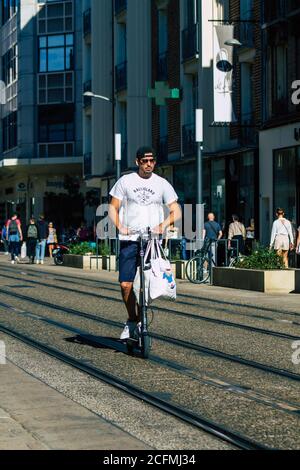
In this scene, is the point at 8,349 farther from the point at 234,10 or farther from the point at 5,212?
the point at 5,212

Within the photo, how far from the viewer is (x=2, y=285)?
23.7 metres

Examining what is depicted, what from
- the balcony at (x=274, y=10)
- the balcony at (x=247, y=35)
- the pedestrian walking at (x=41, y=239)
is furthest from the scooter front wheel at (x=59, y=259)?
the balcony at (x=274, y=10)

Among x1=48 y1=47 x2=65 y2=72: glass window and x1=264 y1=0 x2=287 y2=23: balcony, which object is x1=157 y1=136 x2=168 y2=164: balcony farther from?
x1=48 y1=47 x2=65 y2=72: glass window

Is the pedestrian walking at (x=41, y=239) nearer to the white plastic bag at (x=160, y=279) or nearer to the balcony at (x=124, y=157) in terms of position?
the balcony at (x=124, y=157)

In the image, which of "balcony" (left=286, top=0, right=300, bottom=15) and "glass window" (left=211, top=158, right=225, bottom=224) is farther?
"glass window" (left=211, top=158, right=225, bottom=224)

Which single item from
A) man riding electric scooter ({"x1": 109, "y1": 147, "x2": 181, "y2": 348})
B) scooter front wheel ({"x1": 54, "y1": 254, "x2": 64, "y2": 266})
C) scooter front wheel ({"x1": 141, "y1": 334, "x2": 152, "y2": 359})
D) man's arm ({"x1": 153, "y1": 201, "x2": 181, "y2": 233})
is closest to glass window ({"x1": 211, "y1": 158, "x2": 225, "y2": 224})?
scooter front wheel ({"x1": 54, "y1": 254, "x2": 64, "y2": 266})

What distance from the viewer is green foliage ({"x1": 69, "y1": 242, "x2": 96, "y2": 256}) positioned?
36688 mm

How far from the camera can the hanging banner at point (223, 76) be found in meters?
34.9

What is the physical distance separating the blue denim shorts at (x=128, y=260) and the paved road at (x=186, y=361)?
77cm

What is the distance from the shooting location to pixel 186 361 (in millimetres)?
10180

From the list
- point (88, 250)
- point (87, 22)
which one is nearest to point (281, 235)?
point (88, 250)

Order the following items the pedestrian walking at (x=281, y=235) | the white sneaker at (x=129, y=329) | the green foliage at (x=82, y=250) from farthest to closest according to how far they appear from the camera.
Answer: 1. the green foliage at (x=82, y=250)
2. the pedestrian walking at (x=281, y=235)
3. the white sneaker at (x=129, y=329)

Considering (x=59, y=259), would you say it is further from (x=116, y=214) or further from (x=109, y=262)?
(x=116, y=214)

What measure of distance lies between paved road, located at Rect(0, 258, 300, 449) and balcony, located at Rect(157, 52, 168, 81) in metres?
24.8
